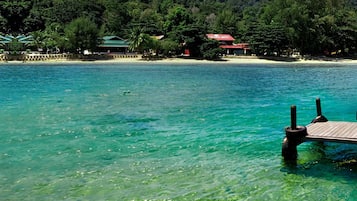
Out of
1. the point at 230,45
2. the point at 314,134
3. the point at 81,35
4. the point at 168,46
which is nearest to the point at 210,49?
the point at 168,46

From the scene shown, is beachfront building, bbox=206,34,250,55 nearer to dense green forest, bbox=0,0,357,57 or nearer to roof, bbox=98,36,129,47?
dense green forest, bbox=0,0,357,57

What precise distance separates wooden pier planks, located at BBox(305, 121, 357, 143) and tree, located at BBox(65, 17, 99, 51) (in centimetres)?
8812

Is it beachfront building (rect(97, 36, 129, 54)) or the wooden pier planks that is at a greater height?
beachfront building (rect(97, 36, 129, 54))

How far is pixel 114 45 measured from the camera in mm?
113000

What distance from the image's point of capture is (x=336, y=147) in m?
17.7

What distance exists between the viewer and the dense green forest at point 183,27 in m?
101

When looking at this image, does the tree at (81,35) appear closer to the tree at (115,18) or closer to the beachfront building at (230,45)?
the tree at (115,18)

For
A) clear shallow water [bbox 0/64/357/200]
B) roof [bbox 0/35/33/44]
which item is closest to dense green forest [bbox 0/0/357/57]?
roof [bbox 0/35/33/44]

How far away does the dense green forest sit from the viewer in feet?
331

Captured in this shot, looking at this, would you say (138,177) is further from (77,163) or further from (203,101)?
(203,101)

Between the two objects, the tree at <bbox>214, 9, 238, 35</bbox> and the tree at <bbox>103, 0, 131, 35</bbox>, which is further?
the tree at <bbox>214, 9, 238, 35</bbox>

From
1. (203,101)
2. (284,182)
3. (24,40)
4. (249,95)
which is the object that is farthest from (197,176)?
(24,40)

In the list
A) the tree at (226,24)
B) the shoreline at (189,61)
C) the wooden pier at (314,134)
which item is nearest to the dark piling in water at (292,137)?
the wooden pier at (314,134)

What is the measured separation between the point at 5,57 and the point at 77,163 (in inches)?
3714
